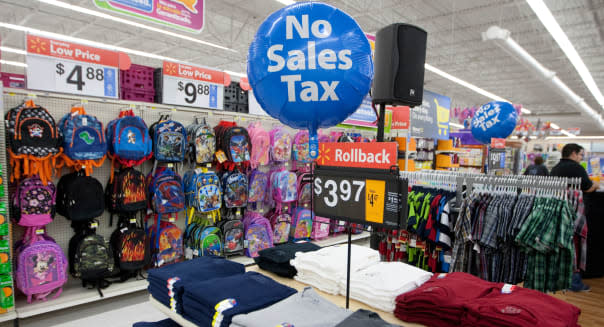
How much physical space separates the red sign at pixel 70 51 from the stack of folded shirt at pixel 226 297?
2727 mm

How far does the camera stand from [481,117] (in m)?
5.67

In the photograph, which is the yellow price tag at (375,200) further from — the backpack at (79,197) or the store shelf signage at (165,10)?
the store shelf signage at (165,10)

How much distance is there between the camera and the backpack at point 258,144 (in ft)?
13.5

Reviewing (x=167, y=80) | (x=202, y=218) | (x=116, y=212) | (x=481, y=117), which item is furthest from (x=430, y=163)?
(x=116, y=212)

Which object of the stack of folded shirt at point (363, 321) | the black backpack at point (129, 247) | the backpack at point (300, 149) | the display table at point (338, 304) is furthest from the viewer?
the backpack at point (300, 149)

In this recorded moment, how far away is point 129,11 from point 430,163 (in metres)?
5.26

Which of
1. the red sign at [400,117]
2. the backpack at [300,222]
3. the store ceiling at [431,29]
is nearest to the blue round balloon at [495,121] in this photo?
the red sign at [400,117]

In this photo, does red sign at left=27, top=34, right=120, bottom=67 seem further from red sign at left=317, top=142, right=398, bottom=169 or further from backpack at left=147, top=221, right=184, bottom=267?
red sign at left=317, top=142, right=398, bottom=169

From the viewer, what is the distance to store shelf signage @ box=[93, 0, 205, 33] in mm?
3486

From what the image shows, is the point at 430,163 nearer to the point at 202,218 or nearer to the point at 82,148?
the point at 202,218

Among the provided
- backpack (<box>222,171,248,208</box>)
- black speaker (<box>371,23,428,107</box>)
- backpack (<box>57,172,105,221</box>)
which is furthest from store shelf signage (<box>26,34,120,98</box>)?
black speaker (<box>371,23,428,107</box>)

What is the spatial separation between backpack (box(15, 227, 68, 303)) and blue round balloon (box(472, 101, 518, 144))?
5.84 m

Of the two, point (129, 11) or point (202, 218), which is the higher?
point (129, 11)

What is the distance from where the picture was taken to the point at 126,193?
321cm
